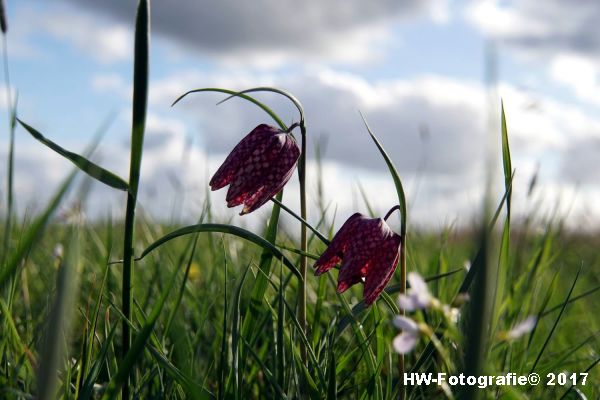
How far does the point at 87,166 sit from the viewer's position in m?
0.91

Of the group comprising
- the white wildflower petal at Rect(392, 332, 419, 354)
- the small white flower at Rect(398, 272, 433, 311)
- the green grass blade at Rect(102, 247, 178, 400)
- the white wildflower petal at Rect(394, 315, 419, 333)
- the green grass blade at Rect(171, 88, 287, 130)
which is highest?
the green grass blade at Rect(171, 88, 287, 130)

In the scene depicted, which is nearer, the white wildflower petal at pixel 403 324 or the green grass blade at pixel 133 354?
the white wildflower petal at pixel 403 324

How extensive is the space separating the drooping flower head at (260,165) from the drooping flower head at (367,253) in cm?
14

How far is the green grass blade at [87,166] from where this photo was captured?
2.97 feet

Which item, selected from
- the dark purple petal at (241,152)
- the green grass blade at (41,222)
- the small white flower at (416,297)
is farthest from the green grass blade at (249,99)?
the small white flower at (416,297)

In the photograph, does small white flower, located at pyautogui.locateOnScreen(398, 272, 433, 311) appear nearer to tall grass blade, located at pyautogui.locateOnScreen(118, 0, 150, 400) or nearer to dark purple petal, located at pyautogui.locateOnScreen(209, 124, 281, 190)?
tall grass blade, located at pyautogui.locateOnScreen(118, 0, 150, 400)

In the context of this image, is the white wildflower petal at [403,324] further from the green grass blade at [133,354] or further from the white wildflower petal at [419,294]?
the green grass blade at [133,354]

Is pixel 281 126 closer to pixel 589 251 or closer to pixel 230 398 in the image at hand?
pixel 230 398

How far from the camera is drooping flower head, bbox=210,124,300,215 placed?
1197 millimetres

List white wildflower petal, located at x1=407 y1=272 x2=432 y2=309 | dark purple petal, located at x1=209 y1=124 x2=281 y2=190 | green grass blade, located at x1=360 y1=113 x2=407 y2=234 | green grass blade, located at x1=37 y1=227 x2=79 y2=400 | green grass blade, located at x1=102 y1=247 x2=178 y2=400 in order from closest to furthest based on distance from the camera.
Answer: green grass blade, located at x1=37 y1=227 x2=79 y2=400 < white wildflower petal, located at x1=407 y1=272 x2=432 y2=309 < green grass blade, located at x1=102 y1=247 x2=178 y2=400 < green grass blade, located at x1=360 y1=113 x2=407 y2=234 < dark purple petal, located at x1=209 y1=124 x2=281 y2=190

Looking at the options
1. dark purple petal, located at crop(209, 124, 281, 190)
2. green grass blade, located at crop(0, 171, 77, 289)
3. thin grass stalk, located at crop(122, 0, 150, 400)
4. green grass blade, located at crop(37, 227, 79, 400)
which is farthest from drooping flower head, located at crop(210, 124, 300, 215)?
green grass blade, located at crop(37, 227, 79, 400)

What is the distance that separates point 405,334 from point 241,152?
0.57 m

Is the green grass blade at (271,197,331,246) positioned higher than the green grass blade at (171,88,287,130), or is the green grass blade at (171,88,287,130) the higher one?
the green grass blade at (171,88,287,130)

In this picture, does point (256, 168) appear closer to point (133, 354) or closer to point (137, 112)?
point (137, 112)
